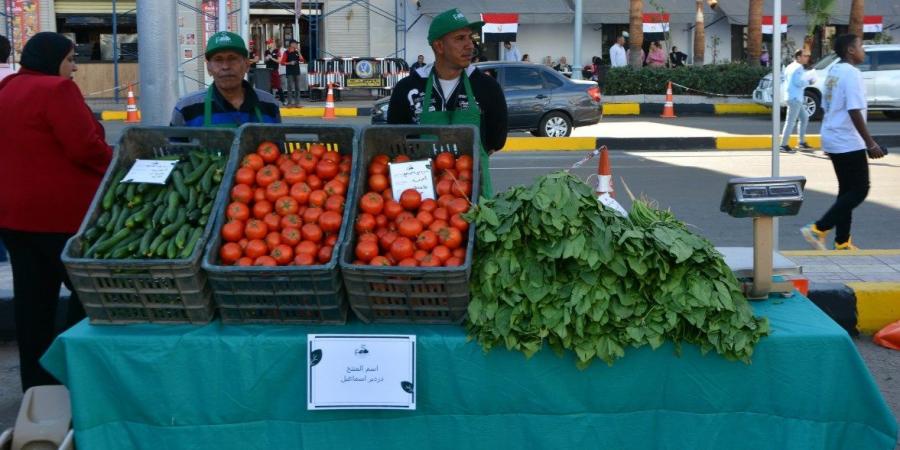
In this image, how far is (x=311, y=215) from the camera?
3953 mm

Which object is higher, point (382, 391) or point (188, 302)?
point (188, 302)

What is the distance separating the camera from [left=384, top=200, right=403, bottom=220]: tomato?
3984mm

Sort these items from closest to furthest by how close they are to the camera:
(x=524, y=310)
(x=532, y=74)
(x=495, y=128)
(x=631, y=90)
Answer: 1. (x=524, y=310)
2. (x=495, y=128)
3. (x=532, y=74)
4. (x=631, y=90)

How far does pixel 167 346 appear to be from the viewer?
370cm

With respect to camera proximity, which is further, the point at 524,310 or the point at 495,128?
the point at 495,128

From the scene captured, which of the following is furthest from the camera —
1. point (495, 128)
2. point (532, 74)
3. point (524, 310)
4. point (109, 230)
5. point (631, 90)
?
point (631, 90)

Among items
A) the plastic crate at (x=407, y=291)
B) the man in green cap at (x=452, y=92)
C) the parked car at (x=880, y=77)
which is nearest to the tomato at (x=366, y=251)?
the plastic crate at (x=407, y=291)

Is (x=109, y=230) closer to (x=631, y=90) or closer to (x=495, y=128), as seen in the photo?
(x=495, y=128)

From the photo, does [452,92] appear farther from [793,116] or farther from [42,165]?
[793,116]

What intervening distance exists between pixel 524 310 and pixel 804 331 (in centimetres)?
101

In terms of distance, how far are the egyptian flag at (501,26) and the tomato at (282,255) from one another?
94.9ft

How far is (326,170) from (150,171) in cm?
71

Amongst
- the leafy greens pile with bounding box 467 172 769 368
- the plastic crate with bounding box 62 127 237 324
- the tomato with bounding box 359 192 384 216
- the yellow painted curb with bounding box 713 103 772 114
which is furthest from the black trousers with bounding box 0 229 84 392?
the yellow painted curb with bounding box 713 103 772 114

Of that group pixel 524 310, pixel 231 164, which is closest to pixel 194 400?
pixel 231 164
